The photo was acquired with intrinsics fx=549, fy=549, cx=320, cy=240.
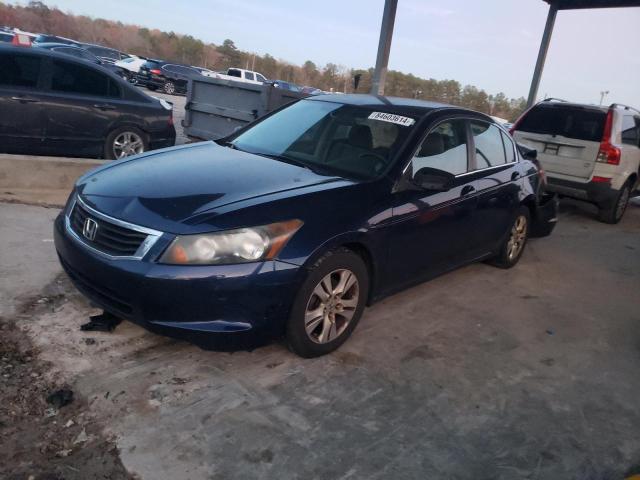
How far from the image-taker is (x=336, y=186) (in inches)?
138

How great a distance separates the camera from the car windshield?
3.92 metres

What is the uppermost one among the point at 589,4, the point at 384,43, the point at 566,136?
the point at 589,4

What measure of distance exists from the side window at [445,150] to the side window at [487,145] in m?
0.23

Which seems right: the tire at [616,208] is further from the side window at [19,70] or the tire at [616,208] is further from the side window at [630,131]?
the side window at [19,70]

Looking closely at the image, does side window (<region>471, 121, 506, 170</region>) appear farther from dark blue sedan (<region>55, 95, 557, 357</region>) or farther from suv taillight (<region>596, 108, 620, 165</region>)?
suv taillight (<region>596, 108, 620, 165</region>)

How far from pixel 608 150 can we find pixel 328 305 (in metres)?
6.41

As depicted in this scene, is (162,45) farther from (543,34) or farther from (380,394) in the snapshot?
(380,394)

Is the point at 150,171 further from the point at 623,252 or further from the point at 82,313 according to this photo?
the point at 623,252

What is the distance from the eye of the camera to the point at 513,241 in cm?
566

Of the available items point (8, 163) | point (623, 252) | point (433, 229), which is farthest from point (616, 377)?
point (8, 163)

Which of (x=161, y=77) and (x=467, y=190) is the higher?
(x=161, y=77)

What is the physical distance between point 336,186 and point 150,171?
48.1 inches

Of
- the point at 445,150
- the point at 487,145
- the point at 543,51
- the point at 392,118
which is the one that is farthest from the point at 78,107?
the point at 543,51

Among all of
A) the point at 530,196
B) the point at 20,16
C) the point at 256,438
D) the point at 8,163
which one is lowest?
the point at 256,438
